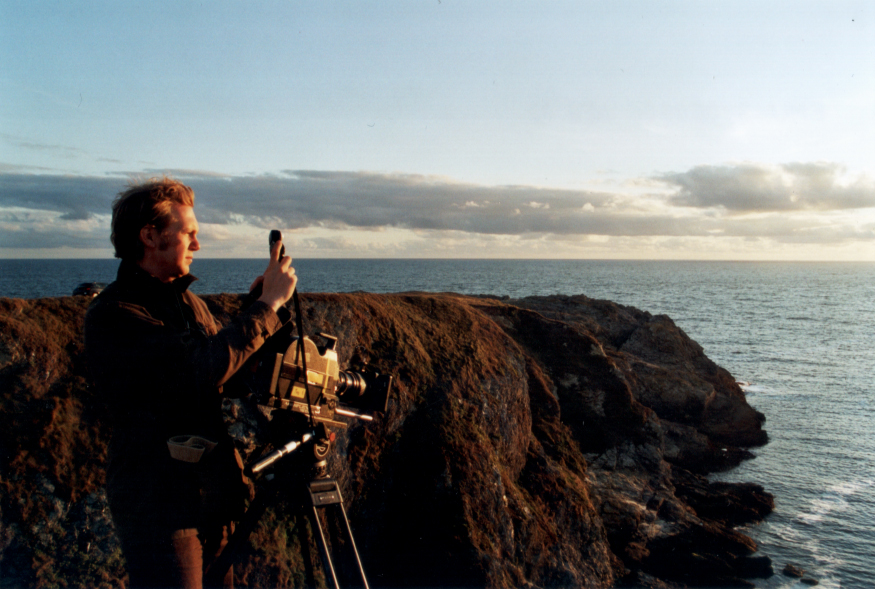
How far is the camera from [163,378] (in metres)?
2.84

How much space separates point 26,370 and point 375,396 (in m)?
6.47

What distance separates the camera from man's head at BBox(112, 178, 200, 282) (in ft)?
9.83

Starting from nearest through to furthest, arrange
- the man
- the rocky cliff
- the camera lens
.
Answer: the man, the camera lens, the rocky cliff

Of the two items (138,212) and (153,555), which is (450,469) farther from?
(138,212)

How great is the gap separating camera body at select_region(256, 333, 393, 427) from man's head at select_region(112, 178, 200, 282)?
0.78 metres

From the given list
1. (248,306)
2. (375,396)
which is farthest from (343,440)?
(248,306)

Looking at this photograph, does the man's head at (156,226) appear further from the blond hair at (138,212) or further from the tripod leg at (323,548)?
the tripod leg at (323,548)

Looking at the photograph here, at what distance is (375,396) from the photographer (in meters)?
3.68

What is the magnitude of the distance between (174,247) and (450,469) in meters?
→ 8.25

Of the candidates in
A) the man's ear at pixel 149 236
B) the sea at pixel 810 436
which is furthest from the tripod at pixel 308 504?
the sea at pixel 810 436

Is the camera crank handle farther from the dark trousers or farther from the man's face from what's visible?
the man's face

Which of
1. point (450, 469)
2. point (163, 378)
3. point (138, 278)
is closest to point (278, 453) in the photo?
point (163, 378)

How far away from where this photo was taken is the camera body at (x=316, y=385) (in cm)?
294

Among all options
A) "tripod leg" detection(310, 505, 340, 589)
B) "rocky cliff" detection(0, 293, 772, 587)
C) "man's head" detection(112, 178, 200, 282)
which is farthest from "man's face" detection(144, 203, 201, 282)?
"rocky cliff" detection(0, 293, 772, 587)
